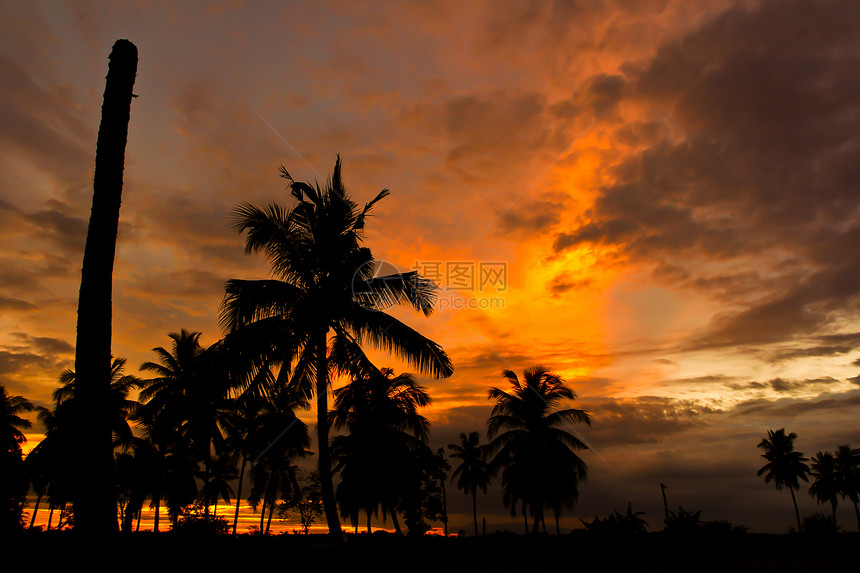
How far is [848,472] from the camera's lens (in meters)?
58.7

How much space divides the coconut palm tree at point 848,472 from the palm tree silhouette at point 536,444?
46.9 meters

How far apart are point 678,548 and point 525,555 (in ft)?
25.6

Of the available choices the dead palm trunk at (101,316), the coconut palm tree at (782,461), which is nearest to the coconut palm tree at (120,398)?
the dead palm trunk at (101,316)

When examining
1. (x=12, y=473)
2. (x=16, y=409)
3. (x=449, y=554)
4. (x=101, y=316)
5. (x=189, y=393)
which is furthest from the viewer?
(x=16, y=409)

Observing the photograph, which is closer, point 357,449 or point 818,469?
point 357,449

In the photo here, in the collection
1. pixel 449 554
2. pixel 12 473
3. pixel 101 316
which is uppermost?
pixel 101 316

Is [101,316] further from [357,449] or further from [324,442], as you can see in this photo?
[357,449]

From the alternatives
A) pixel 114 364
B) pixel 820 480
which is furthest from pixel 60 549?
pixel 820 480

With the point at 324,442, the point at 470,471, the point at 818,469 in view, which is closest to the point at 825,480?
the point at 818,469

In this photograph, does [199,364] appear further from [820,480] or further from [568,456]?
[820,480]

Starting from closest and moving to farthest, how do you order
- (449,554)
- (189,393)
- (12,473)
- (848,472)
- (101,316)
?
(101,316) → (189,393) → (12,473) → (449,554) → (848,472)

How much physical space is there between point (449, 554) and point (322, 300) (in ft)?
67.5

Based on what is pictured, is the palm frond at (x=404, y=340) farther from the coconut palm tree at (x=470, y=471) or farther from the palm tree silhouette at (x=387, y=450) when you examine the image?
the coconut palm tree at (x=470, y=471)

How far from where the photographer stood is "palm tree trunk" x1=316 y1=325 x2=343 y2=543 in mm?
12837
